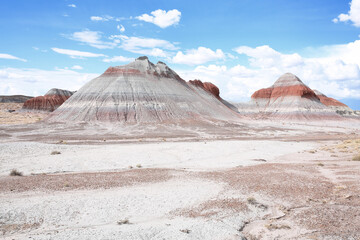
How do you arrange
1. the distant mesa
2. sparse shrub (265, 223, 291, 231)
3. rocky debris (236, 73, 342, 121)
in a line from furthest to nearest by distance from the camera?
the distant mesa < rocky debris (236, 73, 342, 121) < sparse shrub (265, 223, 291, 231)

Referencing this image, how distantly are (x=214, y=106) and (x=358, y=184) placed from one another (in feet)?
235

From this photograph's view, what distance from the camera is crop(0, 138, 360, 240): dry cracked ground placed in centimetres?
843

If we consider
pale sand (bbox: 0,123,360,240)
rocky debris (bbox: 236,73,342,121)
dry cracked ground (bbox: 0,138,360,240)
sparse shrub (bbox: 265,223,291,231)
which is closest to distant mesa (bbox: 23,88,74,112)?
rocky debris (bbox: 236,73,342,121)

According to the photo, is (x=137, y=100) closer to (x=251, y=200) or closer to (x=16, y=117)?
(x=16, y=117)

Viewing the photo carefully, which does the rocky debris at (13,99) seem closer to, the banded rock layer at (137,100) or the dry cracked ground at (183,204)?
the banded rock layer at (137,100)

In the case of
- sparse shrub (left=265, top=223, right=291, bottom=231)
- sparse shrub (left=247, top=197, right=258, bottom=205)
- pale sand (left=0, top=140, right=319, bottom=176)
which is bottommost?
pale sand (left=0, top=140, right=319, bottom=176)

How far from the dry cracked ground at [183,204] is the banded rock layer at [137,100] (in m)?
48.2

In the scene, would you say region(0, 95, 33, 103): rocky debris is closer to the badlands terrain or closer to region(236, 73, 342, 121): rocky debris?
region(236, 73, 342, 121): rocky debris

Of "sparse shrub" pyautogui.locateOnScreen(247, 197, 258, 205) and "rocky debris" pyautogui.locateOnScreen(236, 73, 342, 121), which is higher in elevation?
"rocky debris" pyautogui.locateOnScreen(236, 73, 342, 121)

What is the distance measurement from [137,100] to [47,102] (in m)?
66.6

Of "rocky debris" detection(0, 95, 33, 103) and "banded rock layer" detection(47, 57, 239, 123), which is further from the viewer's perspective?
"rocky debris" detection(0, 95, 33, 103)

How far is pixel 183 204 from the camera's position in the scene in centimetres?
1091

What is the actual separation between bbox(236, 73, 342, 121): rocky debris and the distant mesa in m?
78.0

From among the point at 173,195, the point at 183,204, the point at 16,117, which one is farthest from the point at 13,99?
the point at 183,204
